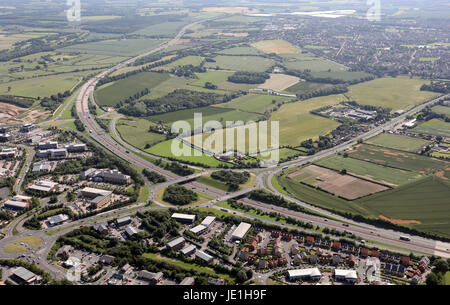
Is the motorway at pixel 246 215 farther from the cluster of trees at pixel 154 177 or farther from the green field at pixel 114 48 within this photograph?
the green field at pixel 114 48

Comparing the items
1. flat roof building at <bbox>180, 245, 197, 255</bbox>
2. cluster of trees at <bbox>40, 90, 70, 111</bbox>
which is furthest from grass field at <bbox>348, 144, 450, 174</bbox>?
cluster of trees at <bbox>40, 90, 70, 111</bbox>

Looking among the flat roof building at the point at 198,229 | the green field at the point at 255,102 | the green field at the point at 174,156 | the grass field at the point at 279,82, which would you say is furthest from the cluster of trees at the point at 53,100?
the flat roof building at the point at 198,229

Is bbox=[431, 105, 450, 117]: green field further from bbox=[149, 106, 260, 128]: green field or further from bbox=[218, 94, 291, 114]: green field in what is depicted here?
bbox=[149, 106, 260, 128]: green field

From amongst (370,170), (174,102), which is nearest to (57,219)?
(370,170)

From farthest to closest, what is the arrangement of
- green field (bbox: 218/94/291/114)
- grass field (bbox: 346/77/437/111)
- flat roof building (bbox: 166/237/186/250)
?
grass field (bbox: 346/77/437/111)
green field (bbox: 218/94/291/114)
flat roof building (bbox: 166/237/186/250)

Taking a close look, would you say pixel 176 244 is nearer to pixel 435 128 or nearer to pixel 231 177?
pixel 231 177
